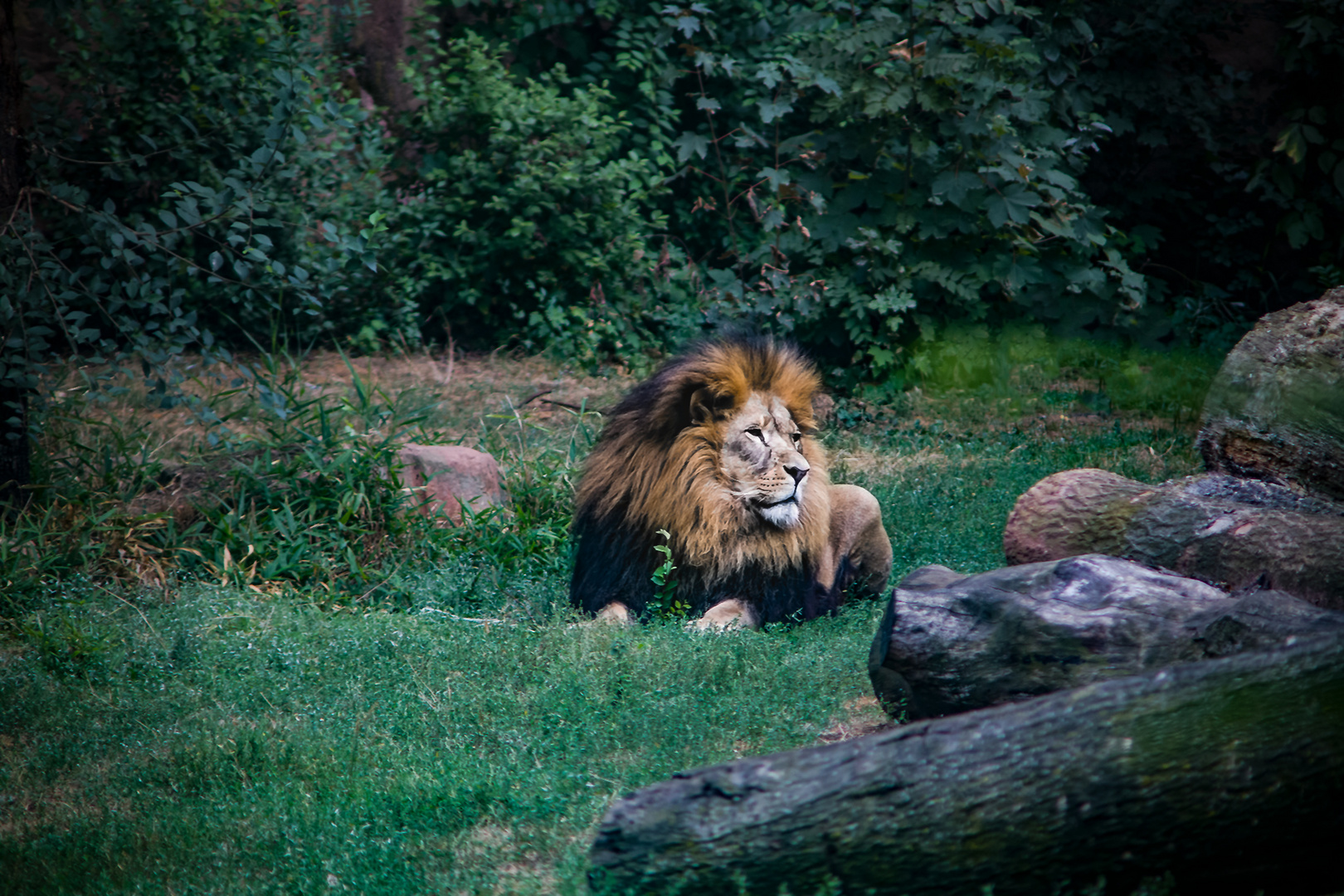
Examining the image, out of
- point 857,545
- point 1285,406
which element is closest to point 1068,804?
point 857,545

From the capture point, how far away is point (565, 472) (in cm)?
640

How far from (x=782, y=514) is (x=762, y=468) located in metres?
0.21

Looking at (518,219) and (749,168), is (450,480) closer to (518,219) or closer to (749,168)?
(518,219)

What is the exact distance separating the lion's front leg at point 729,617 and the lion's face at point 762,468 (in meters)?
0.38

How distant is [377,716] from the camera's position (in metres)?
3.70

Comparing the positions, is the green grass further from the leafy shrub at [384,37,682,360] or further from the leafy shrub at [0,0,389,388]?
the leafy shrub at [384,37,682,360]

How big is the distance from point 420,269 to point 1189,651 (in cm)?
776

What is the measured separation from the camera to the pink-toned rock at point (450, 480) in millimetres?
5930

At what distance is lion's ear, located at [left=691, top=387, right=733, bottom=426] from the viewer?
4.62 metres

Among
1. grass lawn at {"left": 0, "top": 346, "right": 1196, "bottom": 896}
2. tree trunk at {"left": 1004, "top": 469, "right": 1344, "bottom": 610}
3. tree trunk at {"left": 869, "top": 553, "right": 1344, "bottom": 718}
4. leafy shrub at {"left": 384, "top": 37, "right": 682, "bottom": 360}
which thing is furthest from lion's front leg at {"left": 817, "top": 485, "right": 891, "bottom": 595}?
leafy shrub at {"left": 384, "top": 37, "right": 682, "bottom": 360}

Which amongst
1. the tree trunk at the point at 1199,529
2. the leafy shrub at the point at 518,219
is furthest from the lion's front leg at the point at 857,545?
the leafy shrub at the point at 518,219

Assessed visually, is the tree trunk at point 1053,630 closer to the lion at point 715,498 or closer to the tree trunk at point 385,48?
the lion at point 715,498

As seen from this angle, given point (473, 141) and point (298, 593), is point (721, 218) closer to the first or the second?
point (473, 141)

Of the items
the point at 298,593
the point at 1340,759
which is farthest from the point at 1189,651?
the point at 298,593
